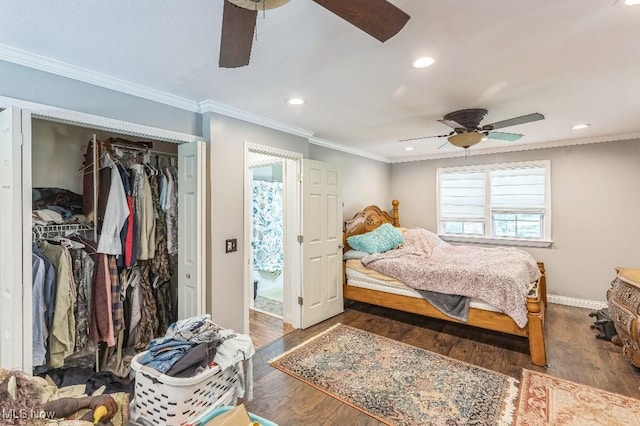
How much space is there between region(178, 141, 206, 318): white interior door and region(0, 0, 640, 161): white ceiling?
0.54 meters

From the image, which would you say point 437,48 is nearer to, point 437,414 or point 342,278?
point 437,414

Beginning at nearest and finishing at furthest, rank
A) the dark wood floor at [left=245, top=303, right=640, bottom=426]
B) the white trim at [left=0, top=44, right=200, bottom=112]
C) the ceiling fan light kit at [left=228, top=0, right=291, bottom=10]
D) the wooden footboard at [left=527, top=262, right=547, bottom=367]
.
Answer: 1. the ceiling fan light kit at [left=228, top=0, right=291, bottom=10]
2. the white trim at [left=0, top=44, right=200, bottom=112]
3. the dark wood floor at [left=245, top=303, right=640, bottom=426]
4. the wooden footboard at [left=527, top=262, right=547, bottom=367]

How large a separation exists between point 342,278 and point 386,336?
1.01 meters

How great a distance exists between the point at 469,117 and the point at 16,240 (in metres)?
3.46

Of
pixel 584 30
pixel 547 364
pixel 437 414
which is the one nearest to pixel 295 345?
pixel 437 414

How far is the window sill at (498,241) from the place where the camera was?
4469 millimetres

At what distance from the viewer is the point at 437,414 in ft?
6.70

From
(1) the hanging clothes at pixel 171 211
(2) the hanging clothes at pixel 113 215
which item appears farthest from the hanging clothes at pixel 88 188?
(1) the hanging clothes at pixel 171 211

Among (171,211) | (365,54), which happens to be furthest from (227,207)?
(365,54)

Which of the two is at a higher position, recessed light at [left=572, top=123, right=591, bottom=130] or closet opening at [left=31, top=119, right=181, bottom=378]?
recessed light at [left=572, top=123, right=591, bottom=130]

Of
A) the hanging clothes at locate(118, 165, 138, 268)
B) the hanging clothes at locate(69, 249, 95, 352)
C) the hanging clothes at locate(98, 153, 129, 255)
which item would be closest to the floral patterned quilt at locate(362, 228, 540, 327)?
the hanging clothes at locate(118, 165, 138, 268)

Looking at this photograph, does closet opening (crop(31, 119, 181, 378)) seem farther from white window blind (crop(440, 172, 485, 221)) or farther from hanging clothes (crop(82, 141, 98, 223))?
white window blind (crop(440, 172, 485, 221))

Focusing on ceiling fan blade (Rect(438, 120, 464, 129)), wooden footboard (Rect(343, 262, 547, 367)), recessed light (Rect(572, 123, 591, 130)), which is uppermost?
recessed light (Rect(572, 123, 591, 130))

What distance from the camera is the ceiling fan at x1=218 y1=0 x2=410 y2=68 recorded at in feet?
3.41
